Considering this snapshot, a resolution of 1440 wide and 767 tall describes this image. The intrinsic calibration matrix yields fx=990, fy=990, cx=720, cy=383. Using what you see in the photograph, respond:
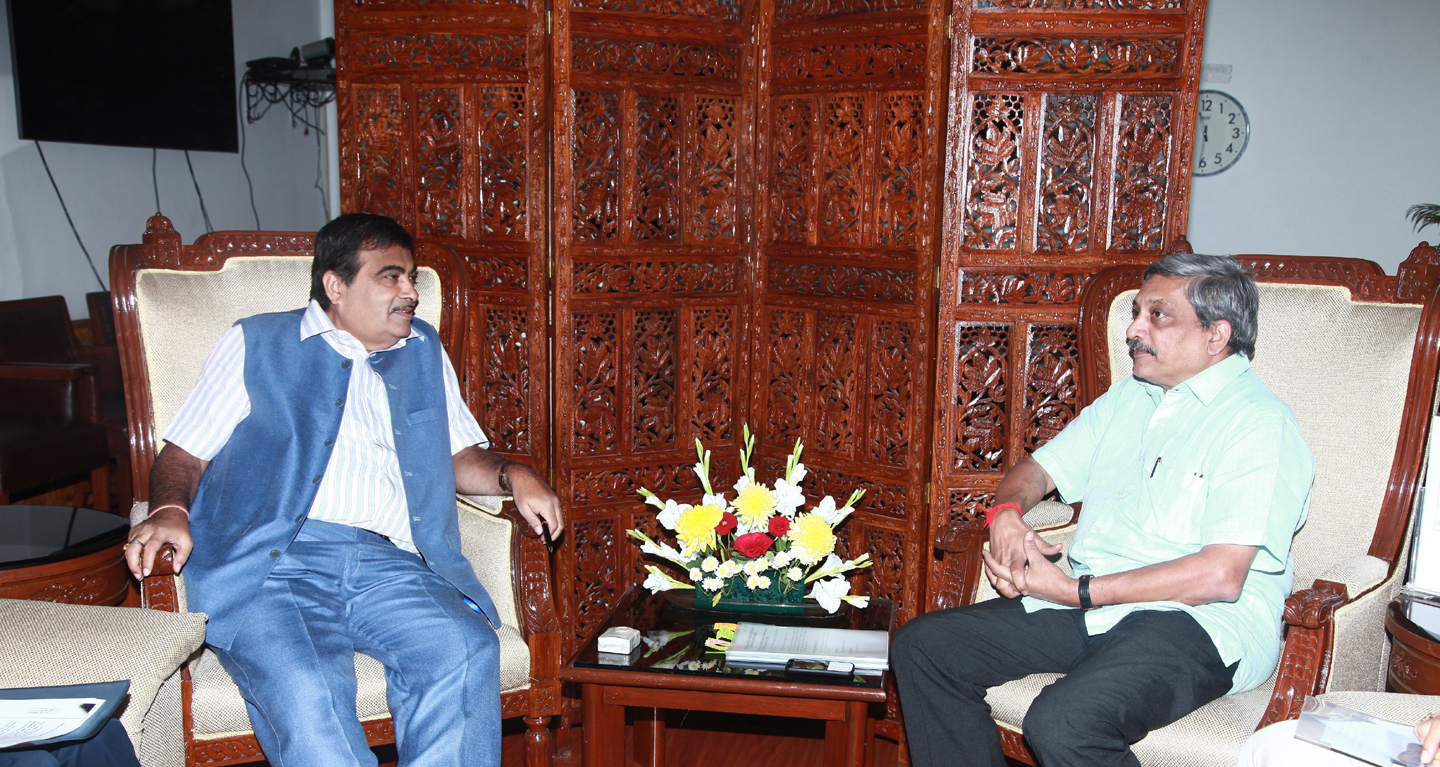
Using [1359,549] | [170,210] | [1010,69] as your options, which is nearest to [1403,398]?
[1359,549]

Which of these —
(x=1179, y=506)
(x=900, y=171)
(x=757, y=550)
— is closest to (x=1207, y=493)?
(x=1179, y=506)

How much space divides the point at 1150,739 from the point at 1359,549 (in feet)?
2.38

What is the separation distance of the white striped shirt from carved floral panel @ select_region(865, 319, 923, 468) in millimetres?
1212

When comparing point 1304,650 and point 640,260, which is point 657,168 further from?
point 1304,650

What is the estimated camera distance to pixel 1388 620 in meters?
1.93

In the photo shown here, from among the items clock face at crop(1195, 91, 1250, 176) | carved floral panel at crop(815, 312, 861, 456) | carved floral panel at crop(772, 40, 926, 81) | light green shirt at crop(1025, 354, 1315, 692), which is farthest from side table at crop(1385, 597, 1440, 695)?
clock face at crop(1195, 91, 1250, 176)

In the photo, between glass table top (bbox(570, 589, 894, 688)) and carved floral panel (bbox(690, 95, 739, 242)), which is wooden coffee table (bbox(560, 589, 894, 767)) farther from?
carved floral panel (bbox(690, 95, 739, 242))

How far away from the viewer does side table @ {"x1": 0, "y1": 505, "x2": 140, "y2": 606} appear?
2020mm

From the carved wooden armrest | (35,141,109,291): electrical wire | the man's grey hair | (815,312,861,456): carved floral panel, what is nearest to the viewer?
the carved wooden armrest

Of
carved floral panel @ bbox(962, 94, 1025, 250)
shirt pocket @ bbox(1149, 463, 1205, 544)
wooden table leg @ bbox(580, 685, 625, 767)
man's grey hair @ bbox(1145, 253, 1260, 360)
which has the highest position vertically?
carved floral panel @ bbox(962, 94, 1025, 250)

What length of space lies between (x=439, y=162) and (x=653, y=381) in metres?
0.86

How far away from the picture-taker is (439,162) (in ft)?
9.07

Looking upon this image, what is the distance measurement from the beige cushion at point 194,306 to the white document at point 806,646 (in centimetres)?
134

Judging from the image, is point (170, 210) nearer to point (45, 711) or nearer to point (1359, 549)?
point (45, 711)
